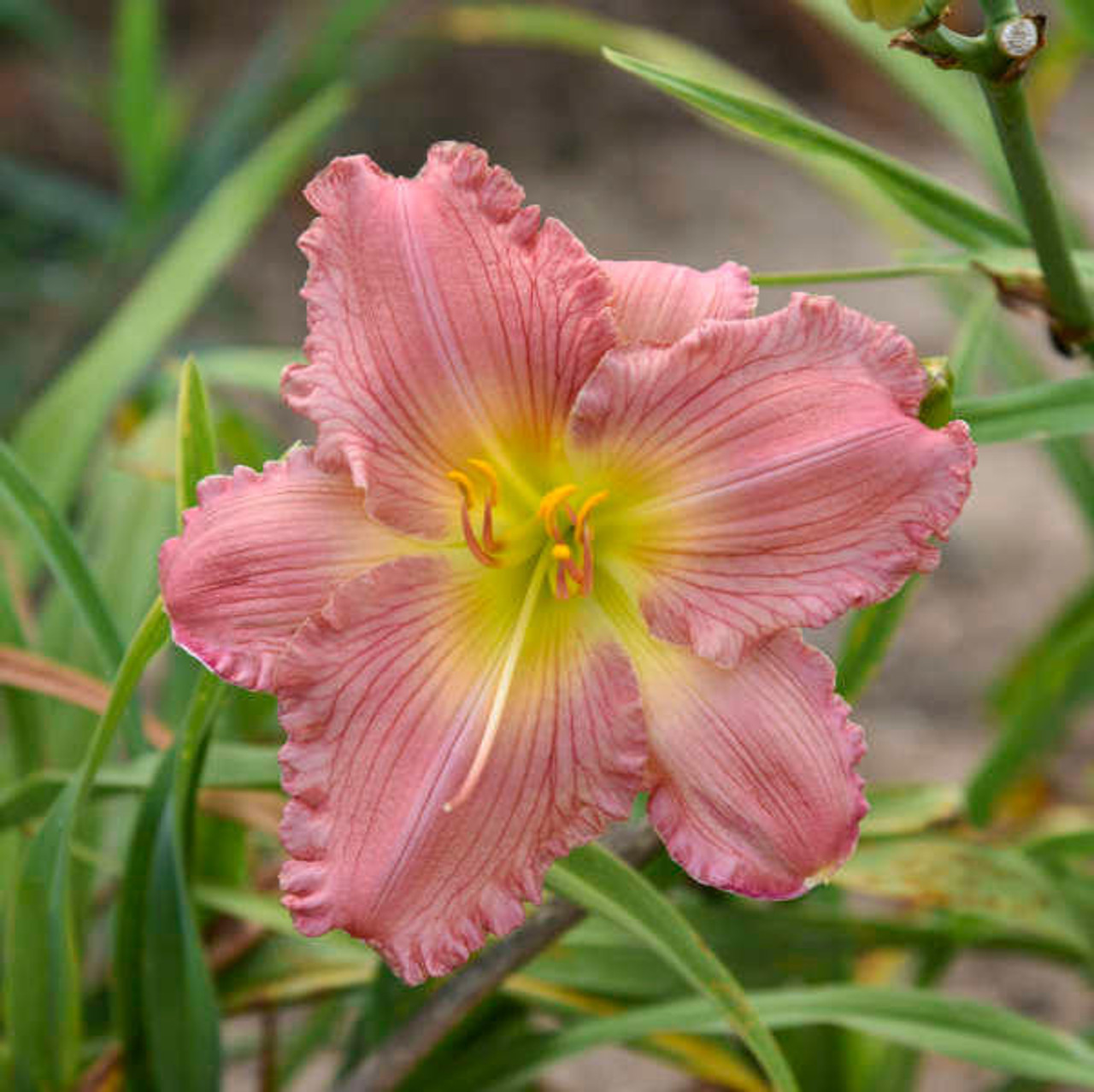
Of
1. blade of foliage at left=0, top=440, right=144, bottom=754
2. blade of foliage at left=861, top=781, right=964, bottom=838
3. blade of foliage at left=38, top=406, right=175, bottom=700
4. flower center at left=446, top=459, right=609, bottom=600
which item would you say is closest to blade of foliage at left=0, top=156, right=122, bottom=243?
blade of foliage at left=38, top=406, right=175, bottom=700

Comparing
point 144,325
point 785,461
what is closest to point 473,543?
point 785,461

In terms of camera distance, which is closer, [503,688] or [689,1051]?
[503,688]

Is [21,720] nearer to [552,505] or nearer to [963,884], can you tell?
[552,505]

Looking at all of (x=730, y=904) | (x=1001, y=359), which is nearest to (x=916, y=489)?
(x=730, y=904)

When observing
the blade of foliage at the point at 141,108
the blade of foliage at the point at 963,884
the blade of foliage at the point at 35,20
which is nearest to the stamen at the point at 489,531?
the blade of foliage at the point at 963,884

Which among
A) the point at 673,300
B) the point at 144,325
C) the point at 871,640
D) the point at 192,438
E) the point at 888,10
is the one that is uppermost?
the point at 888,10
